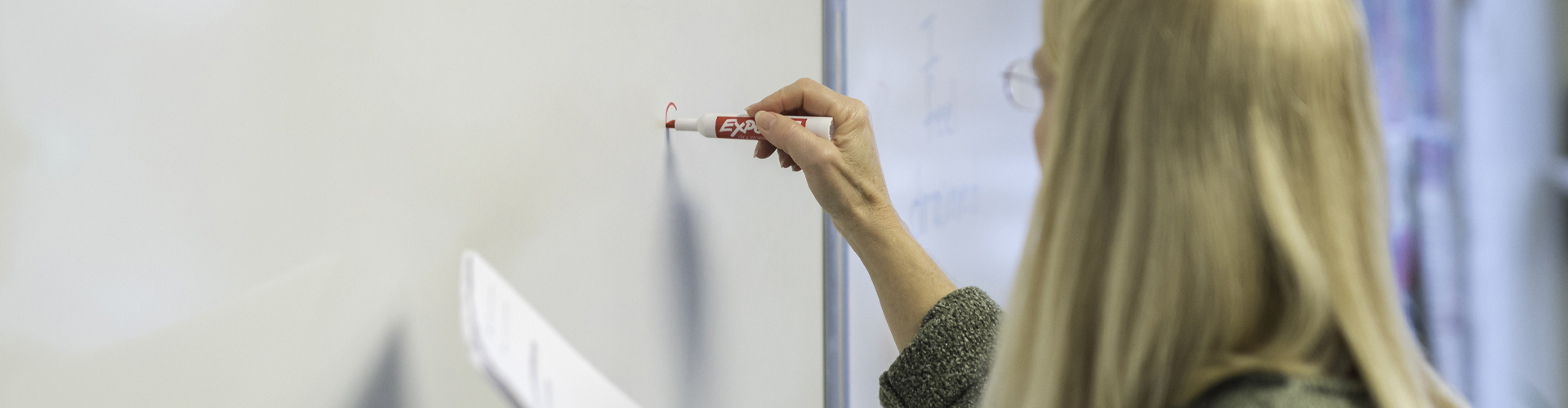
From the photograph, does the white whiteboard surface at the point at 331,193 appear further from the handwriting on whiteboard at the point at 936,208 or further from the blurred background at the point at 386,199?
the handwriting on whiteboard at the point at 936,208

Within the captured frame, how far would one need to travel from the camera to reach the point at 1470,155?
4.56 feet

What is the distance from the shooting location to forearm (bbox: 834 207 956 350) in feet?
2.01

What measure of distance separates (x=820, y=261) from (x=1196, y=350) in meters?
0.55

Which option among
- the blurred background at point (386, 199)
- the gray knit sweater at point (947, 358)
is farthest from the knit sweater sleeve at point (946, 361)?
the blurred background at point (386, 199)

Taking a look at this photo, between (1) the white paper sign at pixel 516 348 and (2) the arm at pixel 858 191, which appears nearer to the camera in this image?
(1) the white paper sign at pixel 516 348

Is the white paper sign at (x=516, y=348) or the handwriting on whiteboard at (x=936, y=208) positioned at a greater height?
the handwriting on whiteboard at (x=936, y=208)

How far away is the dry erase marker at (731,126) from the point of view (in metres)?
0.51

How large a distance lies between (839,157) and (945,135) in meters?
0.53

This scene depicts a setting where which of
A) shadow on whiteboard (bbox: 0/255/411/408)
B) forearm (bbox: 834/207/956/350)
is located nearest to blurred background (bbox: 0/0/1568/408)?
shadow on whiteboard (bbox: 0/255/411/408)

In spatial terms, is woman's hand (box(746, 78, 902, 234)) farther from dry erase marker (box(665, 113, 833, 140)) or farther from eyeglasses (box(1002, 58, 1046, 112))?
eyeglasses (box(1002, 58, 1046, 112))

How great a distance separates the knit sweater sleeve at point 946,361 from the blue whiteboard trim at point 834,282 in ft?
0.83

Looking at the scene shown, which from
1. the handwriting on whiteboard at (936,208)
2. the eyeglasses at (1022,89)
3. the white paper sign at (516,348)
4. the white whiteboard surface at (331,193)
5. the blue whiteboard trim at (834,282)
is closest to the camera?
the white whiteboard surface at (331,193)

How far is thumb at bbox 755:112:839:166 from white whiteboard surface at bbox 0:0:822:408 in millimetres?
74

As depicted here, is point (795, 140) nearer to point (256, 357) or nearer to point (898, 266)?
point (898, 266)
